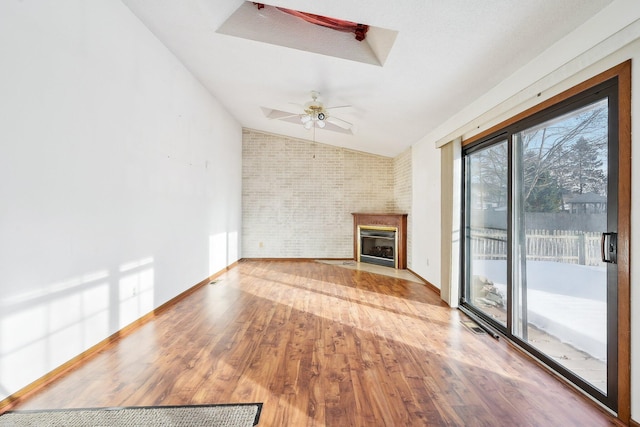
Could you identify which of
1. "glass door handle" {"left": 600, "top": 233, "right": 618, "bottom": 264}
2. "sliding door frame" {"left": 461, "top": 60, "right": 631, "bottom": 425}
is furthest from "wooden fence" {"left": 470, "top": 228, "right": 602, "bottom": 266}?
"sliding door frame" {"left": 461, "top": 60, "right": 631, "bottom": 425}

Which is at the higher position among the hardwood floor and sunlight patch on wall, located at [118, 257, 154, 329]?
A: sunlight patch on wall, located at [118, 257, 154, 329]

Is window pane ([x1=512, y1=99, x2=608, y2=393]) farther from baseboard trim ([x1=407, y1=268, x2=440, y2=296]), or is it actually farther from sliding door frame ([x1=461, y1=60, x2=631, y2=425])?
baseboard trim ([x1=407, y1=268, x2=440, y2=296])

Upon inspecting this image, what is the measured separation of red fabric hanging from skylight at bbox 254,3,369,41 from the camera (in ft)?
9.58

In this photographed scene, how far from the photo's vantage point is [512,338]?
2.70 meters

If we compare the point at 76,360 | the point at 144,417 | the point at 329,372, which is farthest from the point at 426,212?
the point at 76,360

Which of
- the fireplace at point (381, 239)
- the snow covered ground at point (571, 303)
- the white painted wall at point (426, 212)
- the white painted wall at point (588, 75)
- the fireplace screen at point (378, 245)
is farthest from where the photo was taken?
the fireplace screen at point (378, 245)

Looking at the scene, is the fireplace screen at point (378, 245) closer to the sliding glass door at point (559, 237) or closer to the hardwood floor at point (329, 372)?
the hardwood floor at point (329, 372)

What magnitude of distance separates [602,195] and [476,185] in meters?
1.63

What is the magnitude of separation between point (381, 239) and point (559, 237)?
4.46 metres

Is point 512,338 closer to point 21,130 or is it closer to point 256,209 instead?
point 21,130

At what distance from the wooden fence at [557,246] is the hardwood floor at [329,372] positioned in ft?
2.84

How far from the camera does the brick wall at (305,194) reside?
7039 millimetres

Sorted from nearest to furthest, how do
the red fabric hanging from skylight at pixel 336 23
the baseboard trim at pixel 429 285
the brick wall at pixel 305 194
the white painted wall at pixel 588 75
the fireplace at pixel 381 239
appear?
1. the white painted wall at pixel 588 75
2. the red fabric hanging from skylight at pixel 336 23
3. the baseboard trim at pixel 429 285
4. the fireplace at pixel 381 239
5. the brick wall at pixel 305 194

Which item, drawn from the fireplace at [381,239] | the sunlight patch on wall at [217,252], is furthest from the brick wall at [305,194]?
the sunlight patch on wall at [217,252]
